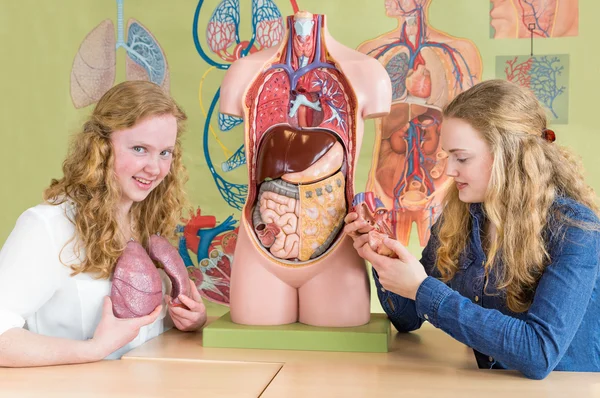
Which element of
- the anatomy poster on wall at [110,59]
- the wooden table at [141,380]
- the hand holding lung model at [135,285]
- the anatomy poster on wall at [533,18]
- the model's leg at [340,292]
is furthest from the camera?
the anatomy poster on wall at [110,59]

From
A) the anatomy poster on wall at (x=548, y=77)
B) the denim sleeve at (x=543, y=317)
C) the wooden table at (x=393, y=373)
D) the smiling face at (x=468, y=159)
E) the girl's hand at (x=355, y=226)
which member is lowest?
the wooden table at (x=393, y=373)

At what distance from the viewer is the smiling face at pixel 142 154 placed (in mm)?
1944

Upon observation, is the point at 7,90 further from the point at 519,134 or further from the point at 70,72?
the point at 519,134

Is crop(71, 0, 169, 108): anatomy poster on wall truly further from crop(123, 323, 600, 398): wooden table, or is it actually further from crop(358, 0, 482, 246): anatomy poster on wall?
crop(123, 323, 600, 398): wooden table

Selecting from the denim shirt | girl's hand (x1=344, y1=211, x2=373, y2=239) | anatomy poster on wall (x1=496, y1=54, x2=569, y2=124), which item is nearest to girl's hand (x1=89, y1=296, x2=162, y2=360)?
girl's hand (x1=344, y1=211, x2=373, y2=239)

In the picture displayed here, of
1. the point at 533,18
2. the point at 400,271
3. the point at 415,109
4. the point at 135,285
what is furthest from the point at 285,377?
the point at 533,18

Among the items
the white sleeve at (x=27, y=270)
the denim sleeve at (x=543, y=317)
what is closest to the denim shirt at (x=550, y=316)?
the denim sleeve at (x=543, y=317)

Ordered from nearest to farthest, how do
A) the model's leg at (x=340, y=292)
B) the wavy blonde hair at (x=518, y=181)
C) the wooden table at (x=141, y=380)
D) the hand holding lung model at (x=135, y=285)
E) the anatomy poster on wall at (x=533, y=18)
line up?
the wooden table at (x=141, y=380) → the wavy blonde hair at (x=518, y=181) → the hand holding lung model at (x=135, y=285) → the model's leg at (x=340, y=292) → the anatomy poster on wall at (x=533, y=18)

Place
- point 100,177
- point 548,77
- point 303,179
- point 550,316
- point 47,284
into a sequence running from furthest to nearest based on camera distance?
point 548,77, point 303,179, point 100,177, point 47,284, point 550,316

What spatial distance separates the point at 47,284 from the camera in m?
1.83

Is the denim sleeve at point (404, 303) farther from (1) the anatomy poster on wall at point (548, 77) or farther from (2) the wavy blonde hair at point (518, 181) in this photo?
(1) the anatomy poster on wall at point (548, 77)

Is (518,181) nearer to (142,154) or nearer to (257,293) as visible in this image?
(257,293)

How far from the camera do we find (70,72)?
3.31m

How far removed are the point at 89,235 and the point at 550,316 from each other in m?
1.20
